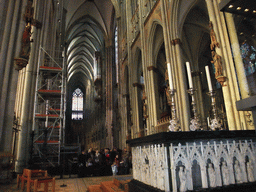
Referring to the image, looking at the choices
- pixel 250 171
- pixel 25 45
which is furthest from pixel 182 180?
pixel 25 45

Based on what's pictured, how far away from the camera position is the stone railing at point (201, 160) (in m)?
1.71

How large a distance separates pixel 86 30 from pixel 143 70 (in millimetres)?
18270

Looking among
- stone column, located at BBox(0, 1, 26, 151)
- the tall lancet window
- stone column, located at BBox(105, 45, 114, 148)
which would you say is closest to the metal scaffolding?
stone column, located at BBox(0, 1, 26, 151)

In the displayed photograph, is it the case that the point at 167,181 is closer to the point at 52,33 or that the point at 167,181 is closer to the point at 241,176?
the point at 241,176

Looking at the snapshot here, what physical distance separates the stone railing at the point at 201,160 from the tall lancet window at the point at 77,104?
34321 mm

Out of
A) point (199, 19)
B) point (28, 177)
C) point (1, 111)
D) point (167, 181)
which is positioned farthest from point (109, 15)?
point (167, 181)

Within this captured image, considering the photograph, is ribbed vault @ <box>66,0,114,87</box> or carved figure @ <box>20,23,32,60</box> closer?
carved figure @ <box>20,23,32,60</box>

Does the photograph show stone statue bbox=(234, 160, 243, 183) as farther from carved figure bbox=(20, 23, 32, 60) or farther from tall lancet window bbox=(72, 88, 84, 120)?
tall lancet window bbox=(72, 88, 84, 120)

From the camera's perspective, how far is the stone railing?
1.71 metres

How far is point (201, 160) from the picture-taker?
1.79 m

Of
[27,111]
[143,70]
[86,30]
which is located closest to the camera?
[27,111]

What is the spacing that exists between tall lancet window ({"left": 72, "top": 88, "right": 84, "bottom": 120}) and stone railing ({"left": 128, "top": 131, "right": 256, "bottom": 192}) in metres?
34.3

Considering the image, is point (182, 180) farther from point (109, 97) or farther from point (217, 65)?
point (109, 97)

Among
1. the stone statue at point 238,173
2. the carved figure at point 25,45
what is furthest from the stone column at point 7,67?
the stone statue at point 238,173
